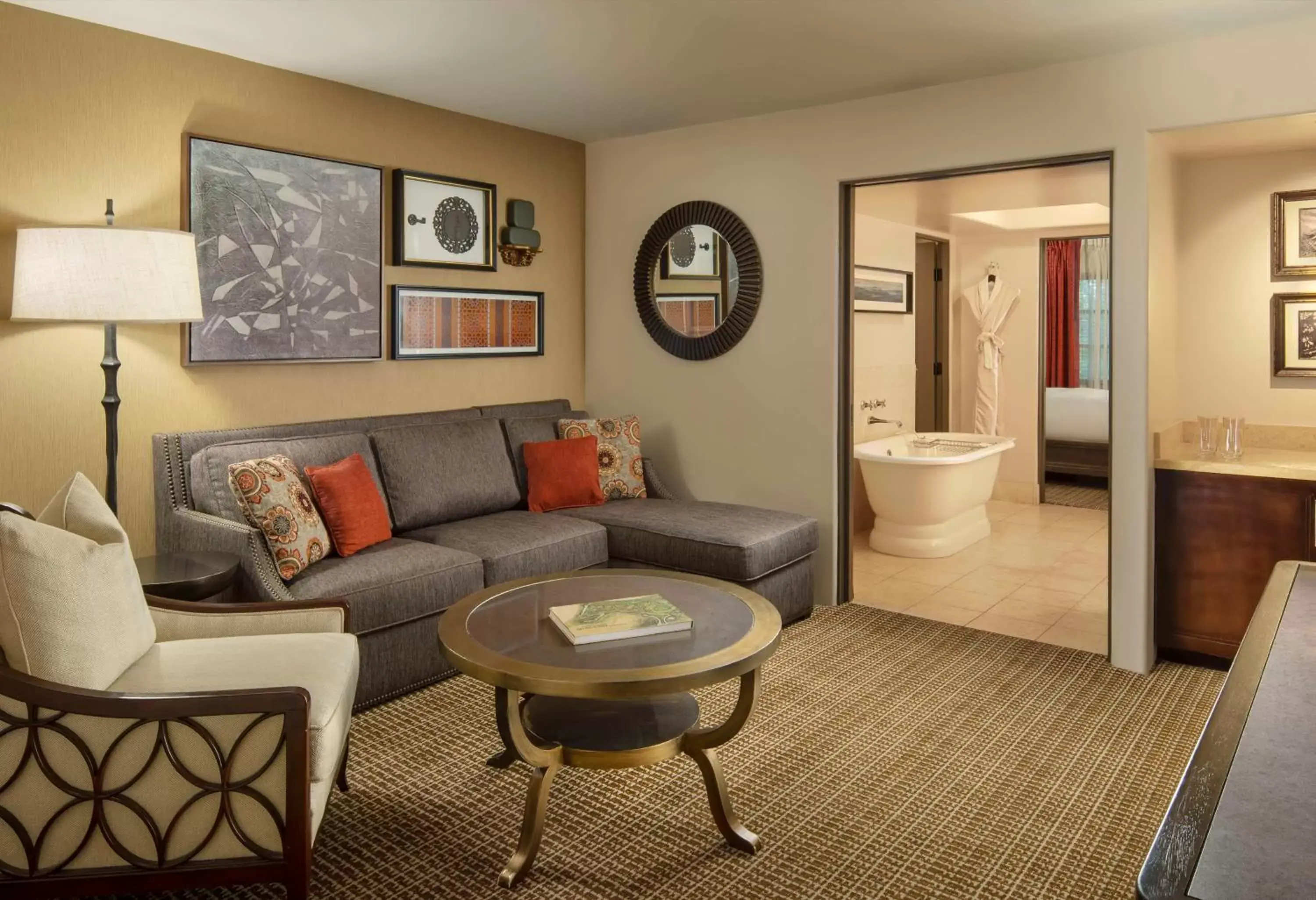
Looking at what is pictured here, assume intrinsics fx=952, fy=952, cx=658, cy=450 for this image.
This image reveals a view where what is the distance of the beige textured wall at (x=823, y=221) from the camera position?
140 inches

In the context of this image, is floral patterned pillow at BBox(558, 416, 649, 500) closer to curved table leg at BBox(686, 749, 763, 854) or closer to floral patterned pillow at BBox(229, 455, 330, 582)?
floral patterned pillow at BBox(229, 455, 330, 582)

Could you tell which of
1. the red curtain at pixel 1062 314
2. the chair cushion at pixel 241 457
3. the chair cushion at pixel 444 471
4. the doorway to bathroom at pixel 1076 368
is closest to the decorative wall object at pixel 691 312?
the chair cushion at pixel 444 471

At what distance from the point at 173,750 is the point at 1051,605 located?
13.3 ft

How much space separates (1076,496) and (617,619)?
632 cm

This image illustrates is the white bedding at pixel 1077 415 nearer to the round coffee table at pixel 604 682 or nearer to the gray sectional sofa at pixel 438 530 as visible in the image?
the gray sectional sofa at pixel 438 530

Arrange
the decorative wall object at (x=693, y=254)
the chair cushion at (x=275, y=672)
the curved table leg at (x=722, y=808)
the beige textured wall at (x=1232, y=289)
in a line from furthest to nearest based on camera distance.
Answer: the decorative wall object at (x=693, y=254) → the beige textured wall at (x=1232, y=289) → the curved table leg at (x=722, y=808) → the chair cushion at (x=275, y=672)

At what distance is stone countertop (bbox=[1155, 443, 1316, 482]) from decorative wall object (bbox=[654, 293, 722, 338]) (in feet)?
7.19

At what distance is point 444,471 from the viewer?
14.0 feet

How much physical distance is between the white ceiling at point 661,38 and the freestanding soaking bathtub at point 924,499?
2.25 meters

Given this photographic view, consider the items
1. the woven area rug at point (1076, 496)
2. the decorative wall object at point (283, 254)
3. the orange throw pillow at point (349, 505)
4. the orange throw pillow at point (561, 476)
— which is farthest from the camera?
the woven area rug at point (1076, 496)

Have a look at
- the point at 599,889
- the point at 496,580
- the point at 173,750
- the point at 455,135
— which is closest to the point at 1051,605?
the point at 496,580

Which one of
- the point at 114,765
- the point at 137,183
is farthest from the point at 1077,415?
the point at 114,765

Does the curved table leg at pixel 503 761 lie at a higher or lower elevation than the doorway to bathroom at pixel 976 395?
lower

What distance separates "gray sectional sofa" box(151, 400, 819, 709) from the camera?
337 centimetres
